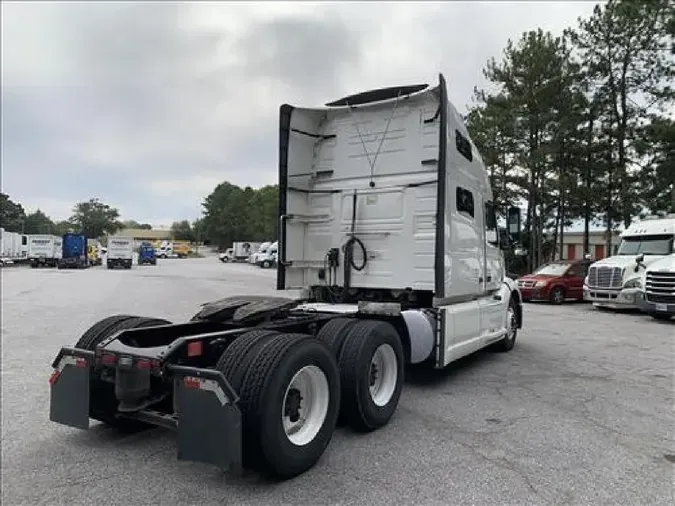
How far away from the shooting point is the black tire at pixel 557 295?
18.9 m

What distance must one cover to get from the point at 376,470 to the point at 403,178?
12.4ft

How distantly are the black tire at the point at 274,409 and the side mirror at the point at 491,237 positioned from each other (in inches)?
191

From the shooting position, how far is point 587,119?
2758 centimetres

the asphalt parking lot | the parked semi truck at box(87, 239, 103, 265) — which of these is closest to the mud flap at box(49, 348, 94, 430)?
the asphalt parking lot

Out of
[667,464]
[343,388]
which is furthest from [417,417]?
[667,464]

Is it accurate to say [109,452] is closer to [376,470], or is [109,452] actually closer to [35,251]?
[376,470]

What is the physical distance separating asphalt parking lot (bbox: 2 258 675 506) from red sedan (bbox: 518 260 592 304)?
11.3 m

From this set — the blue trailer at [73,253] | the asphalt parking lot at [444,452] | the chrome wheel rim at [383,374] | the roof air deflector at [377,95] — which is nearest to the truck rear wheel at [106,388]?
the asphalt parking lot at [444,452]

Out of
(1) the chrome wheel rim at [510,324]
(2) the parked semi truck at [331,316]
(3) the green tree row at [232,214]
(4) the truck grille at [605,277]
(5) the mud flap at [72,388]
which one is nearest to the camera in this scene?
(2) the parked semi truck at [331,316]

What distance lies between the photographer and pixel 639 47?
85.7 ft

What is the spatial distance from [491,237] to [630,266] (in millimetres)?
9834

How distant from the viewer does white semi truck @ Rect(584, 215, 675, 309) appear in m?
15.8

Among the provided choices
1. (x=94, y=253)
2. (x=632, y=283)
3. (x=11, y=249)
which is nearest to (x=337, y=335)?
(x=632, y=283)

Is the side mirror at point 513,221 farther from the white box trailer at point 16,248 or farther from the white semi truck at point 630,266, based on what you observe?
the white box trailer at point 16,248
